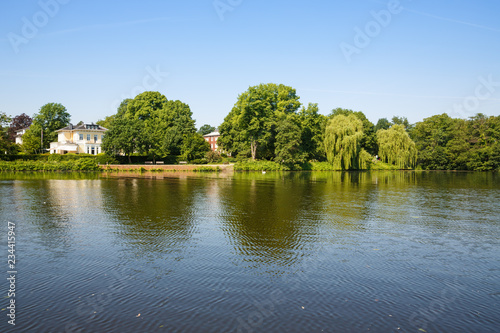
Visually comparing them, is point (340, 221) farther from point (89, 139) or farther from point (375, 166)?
point (89, 139)

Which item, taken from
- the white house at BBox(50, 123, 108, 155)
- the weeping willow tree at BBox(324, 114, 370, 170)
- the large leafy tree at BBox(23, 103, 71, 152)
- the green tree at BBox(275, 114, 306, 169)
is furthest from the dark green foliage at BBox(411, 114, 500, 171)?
the large leafy tree at BBox(23, 103, 71, 152)

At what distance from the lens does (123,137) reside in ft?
225

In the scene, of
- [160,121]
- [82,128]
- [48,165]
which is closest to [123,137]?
[48,165]

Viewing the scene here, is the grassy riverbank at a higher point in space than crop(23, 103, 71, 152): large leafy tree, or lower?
lower

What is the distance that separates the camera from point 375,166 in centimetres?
7388

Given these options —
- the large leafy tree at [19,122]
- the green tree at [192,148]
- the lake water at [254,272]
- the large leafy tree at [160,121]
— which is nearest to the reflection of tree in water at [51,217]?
the lake water at [254,272]

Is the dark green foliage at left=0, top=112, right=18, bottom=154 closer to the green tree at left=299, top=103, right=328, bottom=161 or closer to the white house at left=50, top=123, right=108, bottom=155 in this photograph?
the white house at left=50, top=123, right=108, bottom=155

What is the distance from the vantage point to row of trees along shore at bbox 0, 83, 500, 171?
2771 inches

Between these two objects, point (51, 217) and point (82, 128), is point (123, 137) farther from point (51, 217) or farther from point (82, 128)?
point (51, 217)

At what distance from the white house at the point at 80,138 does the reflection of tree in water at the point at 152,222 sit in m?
65.9

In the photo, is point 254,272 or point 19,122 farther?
point 19,122

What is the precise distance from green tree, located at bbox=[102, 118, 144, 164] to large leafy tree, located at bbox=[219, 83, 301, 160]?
65.8 ft

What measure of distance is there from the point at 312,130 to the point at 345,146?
12.9 metres

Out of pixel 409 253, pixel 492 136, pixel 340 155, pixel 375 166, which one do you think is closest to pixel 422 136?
pixel 492 136
